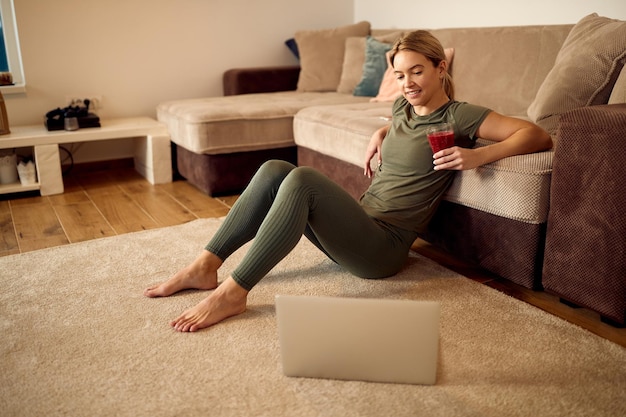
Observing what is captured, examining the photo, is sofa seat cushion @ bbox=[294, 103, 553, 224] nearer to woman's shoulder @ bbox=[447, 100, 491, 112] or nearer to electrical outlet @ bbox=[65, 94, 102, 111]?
woman's shoulder @ bbox=[447, 100, 491, 112]

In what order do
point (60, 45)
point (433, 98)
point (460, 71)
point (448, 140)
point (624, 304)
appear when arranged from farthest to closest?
point (60, 45), point (460, 71), point (433, 98), point (448, 140), point (624, 304)

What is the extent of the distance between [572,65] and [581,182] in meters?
0.72

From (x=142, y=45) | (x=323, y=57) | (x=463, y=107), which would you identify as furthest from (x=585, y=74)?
(x=142, y=45)

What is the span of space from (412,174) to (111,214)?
5.42 ft

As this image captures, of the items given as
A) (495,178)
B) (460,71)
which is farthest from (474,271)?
(460,71)

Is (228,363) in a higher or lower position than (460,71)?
lower

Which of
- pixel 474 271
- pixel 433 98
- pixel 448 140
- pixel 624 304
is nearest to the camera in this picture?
pixel 624 304

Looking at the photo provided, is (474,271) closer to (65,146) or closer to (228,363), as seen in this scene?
(228,363)

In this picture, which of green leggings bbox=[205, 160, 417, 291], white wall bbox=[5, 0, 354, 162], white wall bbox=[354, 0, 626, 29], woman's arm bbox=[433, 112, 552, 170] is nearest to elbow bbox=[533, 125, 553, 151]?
woman's arm bbox=[433, 112, 552, 170]

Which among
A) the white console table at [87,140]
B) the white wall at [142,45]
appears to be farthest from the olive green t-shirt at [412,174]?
the white wall at [142,45]

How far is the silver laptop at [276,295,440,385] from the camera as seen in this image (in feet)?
4.20

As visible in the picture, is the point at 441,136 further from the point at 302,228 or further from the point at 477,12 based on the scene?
the point at 477,12

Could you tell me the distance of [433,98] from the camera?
1852 millimetres

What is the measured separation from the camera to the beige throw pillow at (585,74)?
204 centimetres
